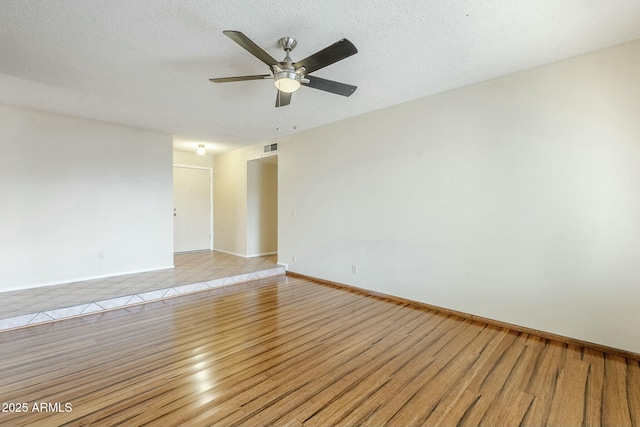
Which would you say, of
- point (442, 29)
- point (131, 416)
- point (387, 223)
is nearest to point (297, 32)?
point (442, 29)

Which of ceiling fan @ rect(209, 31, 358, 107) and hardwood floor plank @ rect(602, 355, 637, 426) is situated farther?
ceiling fan @ rect(209, 31, 358, 107)

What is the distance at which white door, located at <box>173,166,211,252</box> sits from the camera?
262 inches

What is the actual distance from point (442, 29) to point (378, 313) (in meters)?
2.91

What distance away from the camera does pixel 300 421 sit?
1.64 m

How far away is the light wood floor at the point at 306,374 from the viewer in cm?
170

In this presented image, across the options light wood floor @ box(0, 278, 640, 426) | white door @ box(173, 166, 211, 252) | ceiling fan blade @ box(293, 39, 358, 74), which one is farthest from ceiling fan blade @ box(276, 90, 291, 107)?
white door @ box(173, 166, 211, 252)

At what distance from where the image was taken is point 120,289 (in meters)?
3.85

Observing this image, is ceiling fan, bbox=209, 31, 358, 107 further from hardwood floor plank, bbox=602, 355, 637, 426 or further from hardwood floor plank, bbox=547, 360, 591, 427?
hardwood floor plank, bbox=602, 355, 637, 426

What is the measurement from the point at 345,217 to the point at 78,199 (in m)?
4.10

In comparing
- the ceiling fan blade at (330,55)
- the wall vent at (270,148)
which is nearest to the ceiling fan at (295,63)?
the ceiling fan blade at (330,55)

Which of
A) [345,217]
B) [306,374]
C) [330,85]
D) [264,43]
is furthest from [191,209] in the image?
[306,374]

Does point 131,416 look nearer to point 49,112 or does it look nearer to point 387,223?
point 387,223

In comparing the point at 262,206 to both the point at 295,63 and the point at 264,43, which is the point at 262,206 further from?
the point at 295,63

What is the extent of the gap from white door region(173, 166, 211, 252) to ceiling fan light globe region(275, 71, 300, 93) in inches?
206
